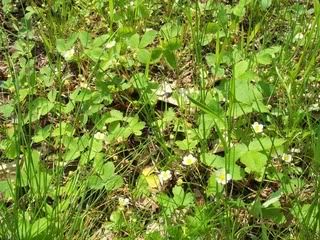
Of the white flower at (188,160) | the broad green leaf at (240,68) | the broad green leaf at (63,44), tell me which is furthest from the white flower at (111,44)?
the white flower at (188,160)

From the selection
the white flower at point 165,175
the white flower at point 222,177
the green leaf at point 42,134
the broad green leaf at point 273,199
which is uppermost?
the white flower at point 222,177

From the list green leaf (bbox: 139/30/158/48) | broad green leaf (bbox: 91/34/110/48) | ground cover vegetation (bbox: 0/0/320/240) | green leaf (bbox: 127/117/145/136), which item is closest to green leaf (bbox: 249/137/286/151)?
ground cover vegetation (bbox: 0/0/320/240)

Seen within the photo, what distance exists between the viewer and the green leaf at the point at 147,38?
6.85 feet

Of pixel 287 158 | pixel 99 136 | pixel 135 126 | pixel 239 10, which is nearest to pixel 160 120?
pixel 135 126

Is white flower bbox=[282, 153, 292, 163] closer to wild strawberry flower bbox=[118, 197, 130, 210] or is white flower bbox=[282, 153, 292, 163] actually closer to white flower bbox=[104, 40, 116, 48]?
wild strawberry flower bbox=[118, 197, 130, 210]

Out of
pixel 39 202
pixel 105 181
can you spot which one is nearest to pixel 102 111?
pixel 105 181

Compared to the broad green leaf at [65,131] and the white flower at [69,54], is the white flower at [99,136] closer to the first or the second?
the broad green leaf at [65,131]

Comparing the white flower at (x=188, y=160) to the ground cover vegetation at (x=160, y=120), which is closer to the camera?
the ground cover vegetation at (x=160, y=120)

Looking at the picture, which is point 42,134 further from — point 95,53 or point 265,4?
point 265,4

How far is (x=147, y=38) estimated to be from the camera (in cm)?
209

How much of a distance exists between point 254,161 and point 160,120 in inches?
15.8

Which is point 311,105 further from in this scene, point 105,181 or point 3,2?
point 3,2

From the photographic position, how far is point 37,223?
Answer: 1483 mm

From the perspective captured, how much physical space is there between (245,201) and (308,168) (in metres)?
0.20
